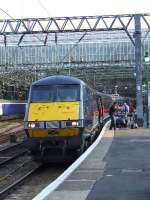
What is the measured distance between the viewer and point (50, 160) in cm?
1977

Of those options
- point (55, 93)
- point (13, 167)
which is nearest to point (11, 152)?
point (13, 167)

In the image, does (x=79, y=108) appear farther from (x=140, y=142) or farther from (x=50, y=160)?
(x=140, y=142)

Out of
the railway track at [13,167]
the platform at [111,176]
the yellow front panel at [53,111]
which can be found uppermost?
the yellow front panel at [53,111]

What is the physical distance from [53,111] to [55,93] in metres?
1.06

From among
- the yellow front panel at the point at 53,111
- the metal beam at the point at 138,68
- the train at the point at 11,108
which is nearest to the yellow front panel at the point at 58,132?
the yellow front panel at the point at 53,111

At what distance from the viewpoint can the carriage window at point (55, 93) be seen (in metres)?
21.2

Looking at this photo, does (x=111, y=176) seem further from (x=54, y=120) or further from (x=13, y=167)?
(x=13, y=167)

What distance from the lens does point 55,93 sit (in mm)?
21312

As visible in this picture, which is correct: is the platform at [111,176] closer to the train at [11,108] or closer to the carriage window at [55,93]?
the carriage window at [55,93]

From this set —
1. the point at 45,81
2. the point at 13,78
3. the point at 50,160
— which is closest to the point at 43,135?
the point at 50,160

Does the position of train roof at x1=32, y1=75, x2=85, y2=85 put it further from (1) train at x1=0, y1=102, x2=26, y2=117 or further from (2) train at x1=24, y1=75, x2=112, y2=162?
(1) train at x1=0, y1=102, x2=26, y2=117

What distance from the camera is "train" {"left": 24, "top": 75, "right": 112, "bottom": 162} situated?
1956 cm

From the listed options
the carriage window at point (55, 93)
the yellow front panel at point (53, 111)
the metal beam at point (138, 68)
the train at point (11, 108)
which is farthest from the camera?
the train at point (11, 108)

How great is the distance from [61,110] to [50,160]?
186 centimetres
